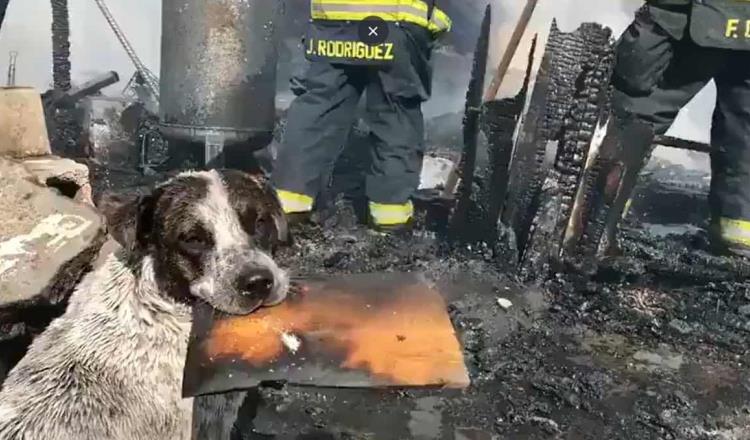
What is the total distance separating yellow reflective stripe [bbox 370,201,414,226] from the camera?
11.0 ft

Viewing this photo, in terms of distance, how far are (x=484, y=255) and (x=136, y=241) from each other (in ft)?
5.57

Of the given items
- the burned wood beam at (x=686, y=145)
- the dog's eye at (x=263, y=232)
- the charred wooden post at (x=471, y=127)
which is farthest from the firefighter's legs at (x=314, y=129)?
the burned wood beam at (x=686, y=145)

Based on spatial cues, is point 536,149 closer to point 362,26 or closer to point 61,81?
point 362,26

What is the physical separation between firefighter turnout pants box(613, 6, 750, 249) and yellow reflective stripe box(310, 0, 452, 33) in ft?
2.51

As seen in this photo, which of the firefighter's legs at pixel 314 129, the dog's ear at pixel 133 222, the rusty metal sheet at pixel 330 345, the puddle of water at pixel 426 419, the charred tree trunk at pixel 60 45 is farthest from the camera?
the charred tree trunk at pixel 60 45

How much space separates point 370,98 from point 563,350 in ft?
4.39

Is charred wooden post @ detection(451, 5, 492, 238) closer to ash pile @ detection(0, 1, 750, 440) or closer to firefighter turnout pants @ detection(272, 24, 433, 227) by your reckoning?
ash pile @ detection(0, 1, 750, 440)

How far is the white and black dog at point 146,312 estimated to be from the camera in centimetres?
201

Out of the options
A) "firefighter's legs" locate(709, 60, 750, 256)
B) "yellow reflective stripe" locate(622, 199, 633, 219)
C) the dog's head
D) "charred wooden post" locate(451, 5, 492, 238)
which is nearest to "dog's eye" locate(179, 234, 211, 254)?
the dog's head

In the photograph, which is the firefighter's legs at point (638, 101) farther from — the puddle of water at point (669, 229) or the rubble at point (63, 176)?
the rubble at point (63, 176)

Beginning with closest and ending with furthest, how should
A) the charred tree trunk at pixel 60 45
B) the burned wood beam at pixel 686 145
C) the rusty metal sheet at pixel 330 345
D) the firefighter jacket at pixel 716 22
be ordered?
the rusty metal sheet at pixel 330 345 → the firefighter jacket at pixel 716 22 → the burned wood beam at pixel 686 145 → the charred tree trunk at pixel 60 45

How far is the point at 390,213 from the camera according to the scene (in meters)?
3.36

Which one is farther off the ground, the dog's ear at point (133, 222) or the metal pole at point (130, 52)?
→ the metal pole at point (130, 52)

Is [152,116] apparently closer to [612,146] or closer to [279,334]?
[279,334]
